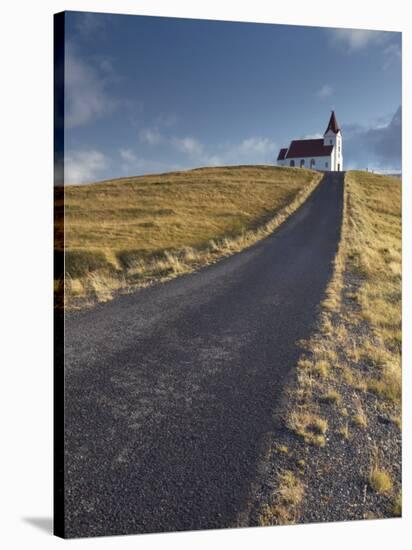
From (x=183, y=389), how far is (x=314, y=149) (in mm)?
3818

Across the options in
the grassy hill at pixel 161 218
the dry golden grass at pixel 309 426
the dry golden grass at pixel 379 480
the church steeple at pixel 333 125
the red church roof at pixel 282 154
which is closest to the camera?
the dry golden grass at pixel 309 426

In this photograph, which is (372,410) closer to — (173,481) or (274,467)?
(274,467)

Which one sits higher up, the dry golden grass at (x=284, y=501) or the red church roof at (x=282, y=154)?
the red church roof at (x=282, y=154)

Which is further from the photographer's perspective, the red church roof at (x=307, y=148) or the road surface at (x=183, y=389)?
the red church roof at (x=307, y=148)

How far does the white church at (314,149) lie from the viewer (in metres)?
7.69

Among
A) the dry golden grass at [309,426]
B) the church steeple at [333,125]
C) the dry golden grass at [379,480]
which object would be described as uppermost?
the church steeple at [333,125]

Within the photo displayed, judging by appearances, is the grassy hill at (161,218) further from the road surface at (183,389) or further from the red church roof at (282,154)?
the road surface at (183,389)

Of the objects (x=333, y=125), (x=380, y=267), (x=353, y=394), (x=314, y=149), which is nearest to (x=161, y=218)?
(x=314, y=149)

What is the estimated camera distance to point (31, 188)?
257 inches

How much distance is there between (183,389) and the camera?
6.60 metres

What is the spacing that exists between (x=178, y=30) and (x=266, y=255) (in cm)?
626

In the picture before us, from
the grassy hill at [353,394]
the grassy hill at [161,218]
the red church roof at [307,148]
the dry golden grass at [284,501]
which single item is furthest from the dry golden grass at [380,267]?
the dry golden grass at [284,501]

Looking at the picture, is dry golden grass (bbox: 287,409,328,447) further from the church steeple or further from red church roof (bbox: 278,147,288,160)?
the church steeple

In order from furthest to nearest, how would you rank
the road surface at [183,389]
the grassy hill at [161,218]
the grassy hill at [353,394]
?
the grassy hill at [161,218] < the grassy hill at [353,394] < the road surface at [183,389]
